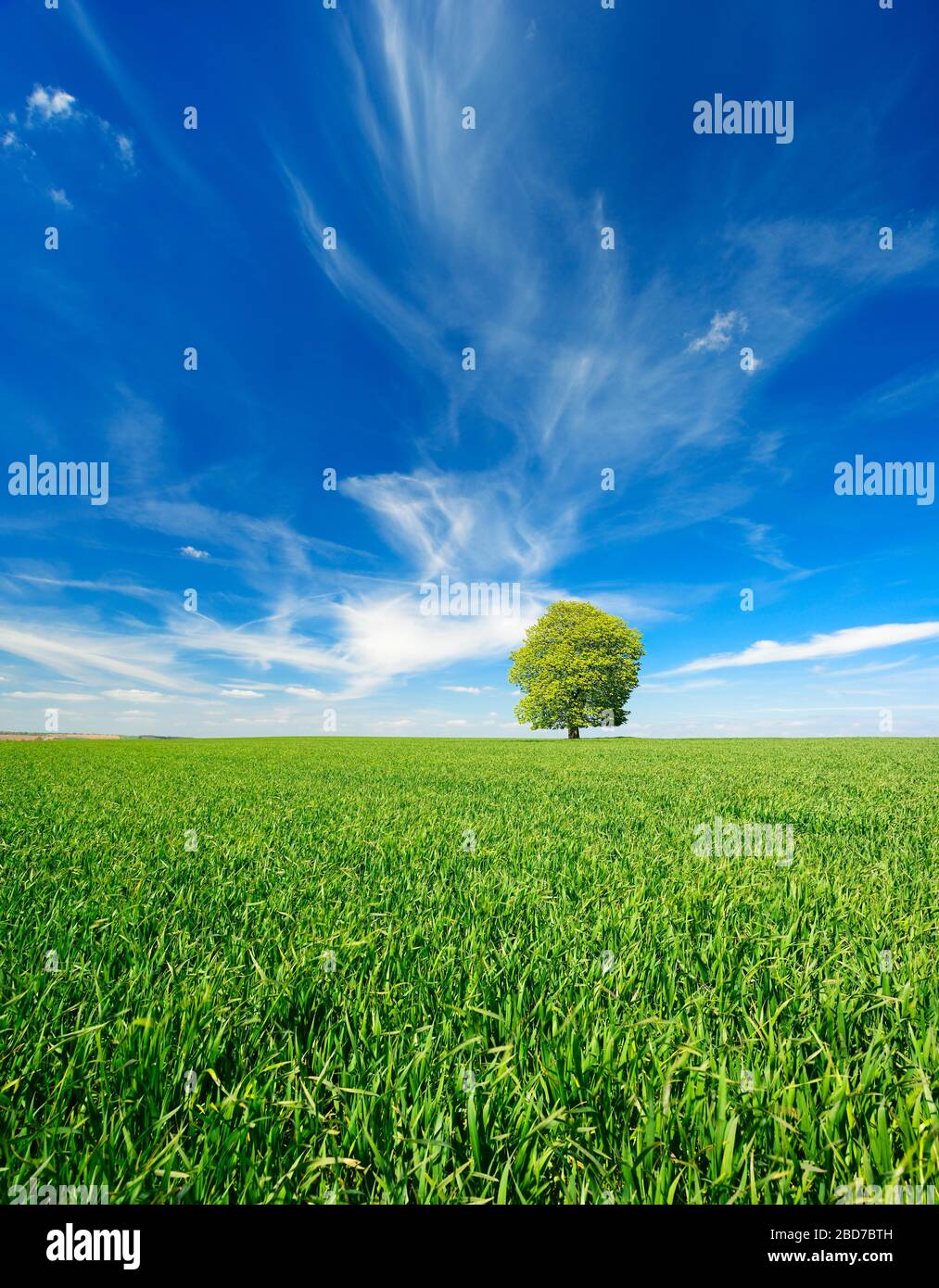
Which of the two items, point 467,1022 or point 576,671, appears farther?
point 576,671

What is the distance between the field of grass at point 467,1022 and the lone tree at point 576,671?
41.1 metres

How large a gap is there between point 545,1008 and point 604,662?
4597 cm

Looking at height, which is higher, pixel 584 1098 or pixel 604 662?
pixel 604 662

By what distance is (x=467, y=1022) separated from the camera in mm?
2604

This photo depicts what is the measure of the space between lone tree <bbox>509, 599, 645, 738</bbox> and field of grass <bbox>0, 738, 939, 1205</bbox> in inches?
1617

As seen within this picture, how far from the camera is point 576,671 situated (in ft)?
154

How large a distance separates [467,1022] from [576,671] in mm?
45336

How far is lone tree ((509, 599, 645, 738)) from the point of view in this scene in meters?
47.0

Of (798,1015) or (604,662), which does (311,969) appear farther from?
(604,662)

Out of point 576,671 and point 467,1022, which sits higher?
point 576,671

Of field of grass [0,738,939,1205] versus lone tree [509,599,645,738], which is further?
lone tree [509,599,645,738]
